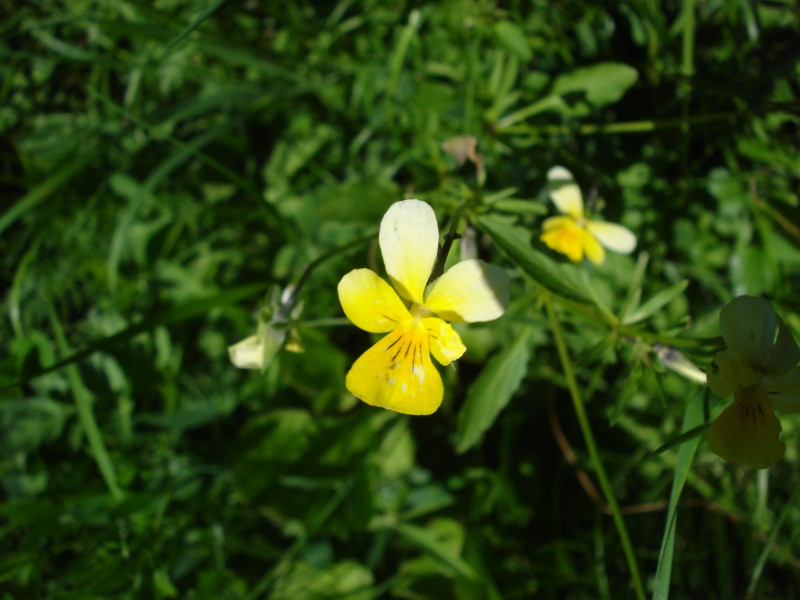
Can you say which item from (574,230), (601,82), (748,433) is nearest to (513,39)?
(601,82)

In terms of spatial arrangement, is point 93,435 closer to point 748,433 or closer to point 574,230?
point 574,230

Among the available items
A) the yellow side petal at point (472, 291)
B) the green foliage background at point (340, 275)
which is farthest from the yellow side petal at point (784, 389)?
the green foliage background at point (340, 275)

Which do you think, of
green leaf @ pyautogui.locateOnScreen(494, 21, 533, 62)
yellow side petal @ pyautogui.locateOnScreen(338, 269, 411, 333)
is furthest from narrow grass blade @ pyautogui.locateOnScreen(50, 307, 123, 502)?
green leaf @ pyautogui.locateOnScreen(494, 21, 533, 62)

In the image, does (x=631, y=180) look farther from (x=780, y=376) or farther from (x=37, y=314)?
(x=37, y=314)

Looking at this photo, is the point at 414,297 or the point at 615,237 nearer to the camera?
the point at 414,297

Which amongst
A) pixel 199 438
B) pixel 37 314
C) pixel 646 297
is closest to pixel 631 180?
pixel 646 297

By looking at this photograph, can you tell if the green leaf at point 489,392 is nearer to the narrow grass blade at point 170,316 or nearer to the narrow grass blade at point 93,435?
the narrow grass blade at point 170,316

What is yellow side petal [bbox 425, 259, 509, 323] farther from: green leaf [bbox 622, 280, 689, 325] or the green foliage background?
the green foliage background
